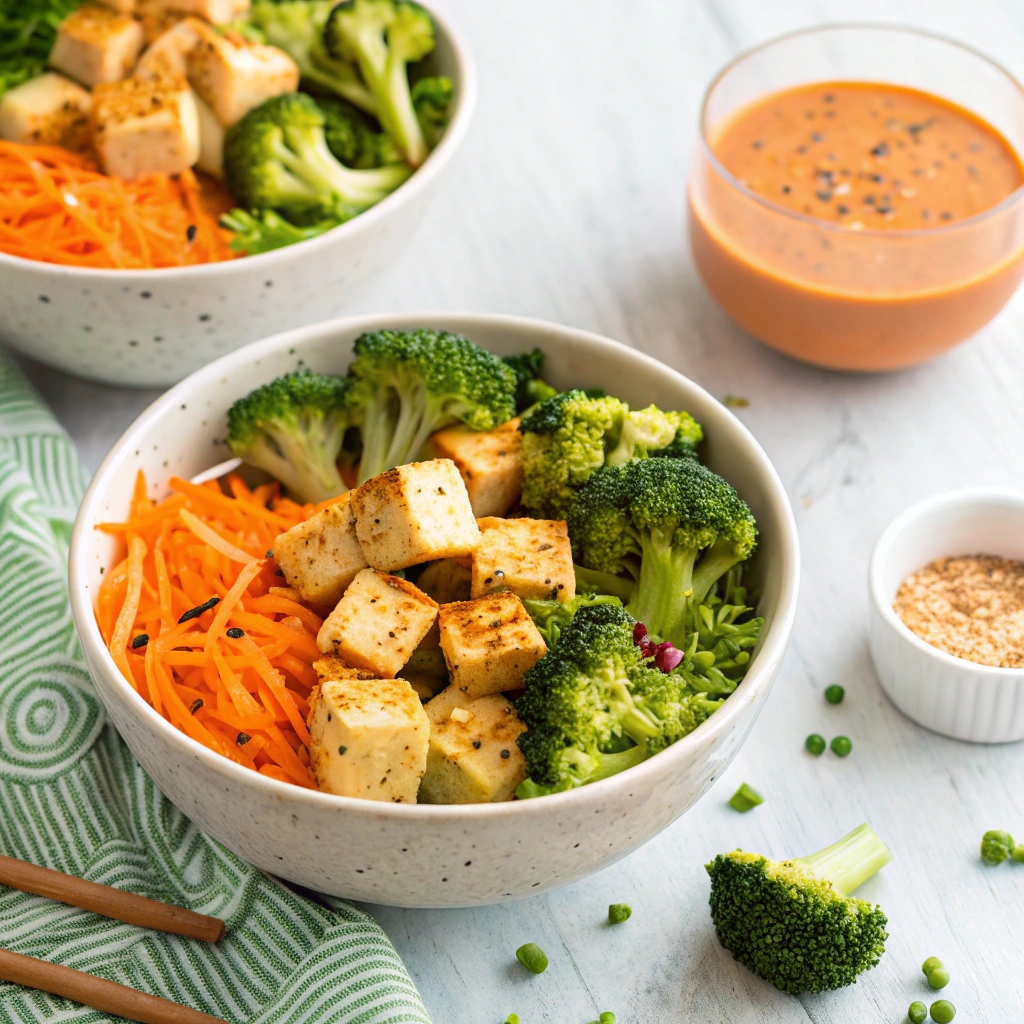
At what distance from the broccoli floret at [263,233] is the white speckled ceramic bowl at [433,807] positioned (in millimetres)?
660

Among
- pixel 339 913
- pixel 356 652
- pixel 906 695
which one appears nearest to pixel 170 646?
pixel 356 652

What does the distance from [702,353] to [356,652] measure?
74.4 inches

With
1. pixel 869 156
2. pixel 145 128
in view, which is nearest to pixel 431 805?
pixel 145 128

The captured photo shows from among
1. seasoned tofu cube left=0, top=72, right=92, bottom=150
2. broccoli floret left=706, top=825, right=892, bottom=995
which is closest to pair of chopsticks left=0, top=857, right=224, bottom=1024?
broccoli floret left=706, top=825, right=892, bottom=995

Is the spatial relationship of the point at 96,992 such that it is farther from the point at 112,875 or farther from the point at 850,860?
the point at 850,860

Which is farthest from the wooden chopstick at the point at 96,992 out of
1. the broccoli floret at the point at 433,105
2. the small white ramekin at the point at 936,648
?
the broccoli floret at the point at 433,105

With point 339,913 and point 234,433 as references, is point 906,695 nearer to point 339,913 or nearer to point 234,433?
point 339,913

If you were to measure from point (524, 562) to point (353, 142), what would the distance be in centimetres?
173

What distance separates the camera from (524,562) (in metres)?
2.56

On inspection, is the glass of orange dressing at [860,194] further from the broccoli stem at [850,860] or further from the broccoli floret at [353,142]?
the broccoli stem at [850,860]

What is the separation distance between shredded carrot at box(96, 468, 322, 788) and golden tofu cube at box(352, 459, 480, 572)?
224 millimetres

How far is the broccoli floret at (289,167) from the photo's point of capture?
11.5 feet

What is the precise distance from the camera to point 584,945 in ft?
8.73

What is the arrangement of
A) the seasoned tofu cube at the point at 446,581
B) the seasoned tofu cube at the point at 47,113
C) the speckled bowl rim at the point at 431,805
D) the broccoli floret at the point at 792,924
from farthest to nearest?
the seasoned tofu cube at the point at 47,113
the seasoned tofu cube at the point at 446,581
the broccoli floret at the point at 792,924
the speckled bowl rim at the point at 431,805
